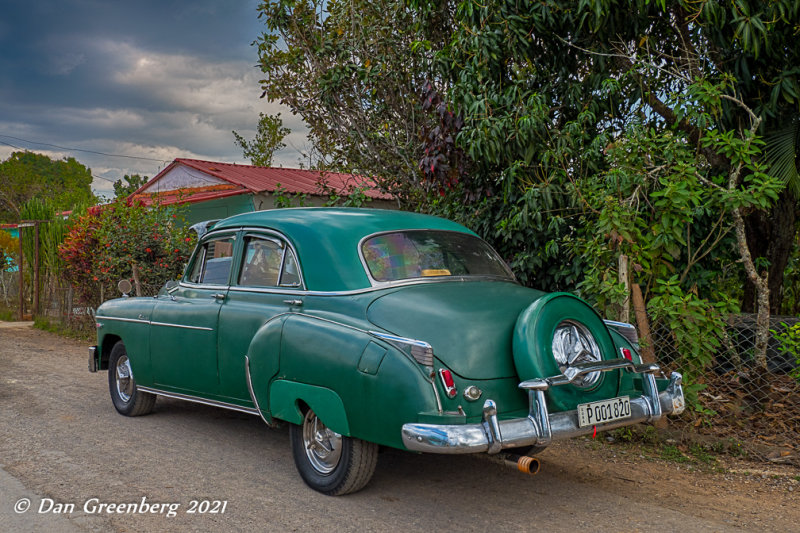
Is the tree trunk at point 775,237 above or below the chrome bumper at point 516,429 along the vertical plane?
above

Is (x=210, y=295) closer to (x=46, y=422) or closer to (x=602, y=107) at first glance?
(x=46, y=422)

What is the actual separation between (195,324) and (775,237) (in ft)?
20.3

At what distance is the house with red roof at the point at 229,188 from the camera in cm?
1357

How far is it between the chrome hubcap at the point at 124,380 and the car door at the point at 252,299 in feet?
6.19

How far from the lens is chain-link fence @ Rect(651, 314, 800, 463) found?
5.35 meters

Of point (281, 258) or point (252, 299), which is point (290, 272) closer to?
point (281, 258)

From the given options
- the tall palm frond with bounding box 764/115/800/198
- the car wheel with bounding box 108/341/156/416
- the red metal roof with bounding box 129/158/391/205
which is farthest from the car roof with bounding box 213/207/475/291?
the red metal roof with bounding box 129/158/391/205

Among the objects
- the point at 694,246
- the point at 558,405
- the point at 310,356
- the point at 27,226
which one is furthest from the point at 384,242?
the point at 27,226

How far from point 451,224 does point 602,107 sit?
273cm

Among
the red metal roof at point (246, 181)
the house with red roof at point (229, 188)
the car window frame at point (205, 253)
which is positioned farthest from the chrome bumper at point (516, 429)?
the red metal roof at point (246, 181)

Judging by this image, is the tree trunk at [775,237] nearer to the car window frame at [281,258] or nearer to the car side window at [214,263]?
the car window frame at [281,258]

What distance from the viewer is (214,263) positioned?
5.67 metres

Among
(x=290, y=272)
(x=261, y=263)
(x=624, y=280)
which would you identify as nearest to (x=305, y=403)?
(x=290, y=272)

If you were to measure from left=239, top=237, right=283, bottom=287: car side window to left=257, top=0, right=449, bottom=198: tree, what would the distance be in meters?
4.78
